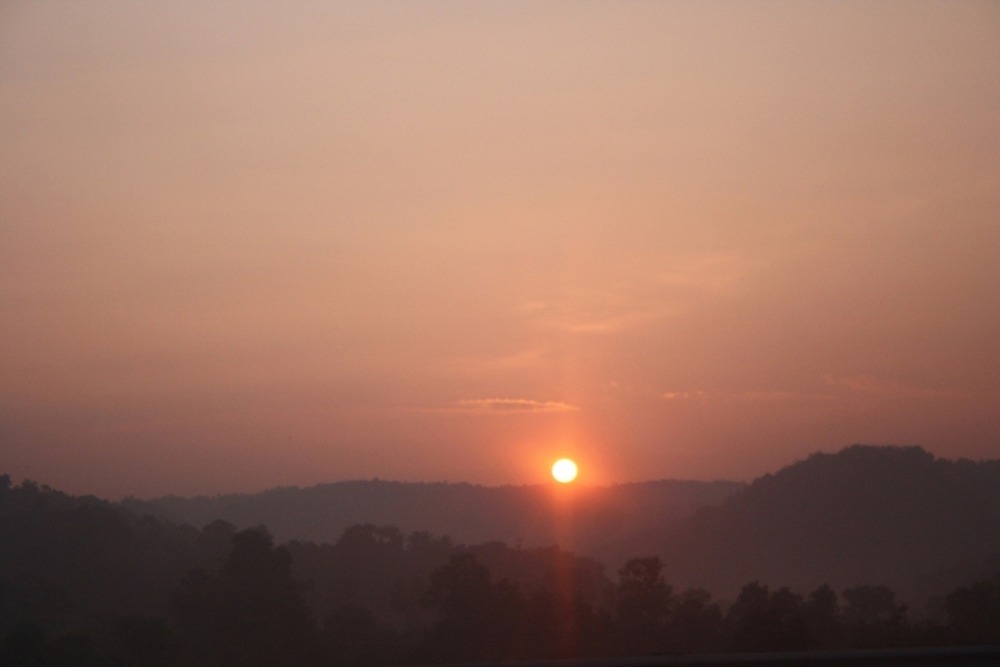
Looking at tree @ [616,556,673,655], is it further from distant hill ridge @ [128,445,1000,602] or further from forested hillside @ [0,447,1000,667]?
distant hill ridge @ [128,445,1000,602]

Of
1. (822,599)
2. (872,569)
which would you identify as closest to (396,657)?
(822,599)

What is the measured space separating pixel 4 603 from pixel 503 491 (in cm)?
2127

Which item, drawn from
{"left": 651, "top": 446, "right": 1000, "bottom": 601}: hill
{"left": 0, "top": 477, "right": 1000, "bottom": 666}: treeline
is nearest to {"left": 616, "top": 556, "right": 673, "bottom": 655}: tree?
{"left": 0, "top": 477, "right": 1000, "bottom": 666}: treeline

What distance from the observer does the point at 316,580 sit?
22.1 metres

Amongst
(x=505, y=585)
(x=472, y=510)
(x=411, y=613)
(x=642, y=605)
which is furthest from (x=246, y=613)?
(x=472, y=510)

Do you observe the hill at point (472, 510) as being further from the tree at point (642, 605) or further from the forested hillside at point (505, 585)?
Result: the tree at point (642, 605)

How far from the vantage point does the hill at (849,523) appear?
28844 millimetres

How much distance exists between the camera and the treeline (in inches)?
453

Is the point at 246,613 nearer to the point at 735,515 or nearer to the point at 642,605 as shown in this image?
the point at 642,605

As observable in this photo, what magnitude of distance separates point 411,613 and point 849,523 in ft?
85.6

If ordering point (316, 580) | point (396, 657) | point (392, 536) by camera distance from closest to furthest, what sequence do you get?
point (396, 657)
point (316, 580)
point (392, 536)

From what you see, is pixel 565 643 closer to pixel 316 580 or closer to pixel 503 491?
pixel 316 580

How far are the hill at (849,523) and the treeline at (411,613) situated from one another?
27.0 feet

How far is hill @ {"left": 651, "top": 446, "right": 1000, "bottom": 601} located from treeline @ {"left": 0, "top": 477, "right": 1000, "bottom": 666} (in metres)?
8.24
